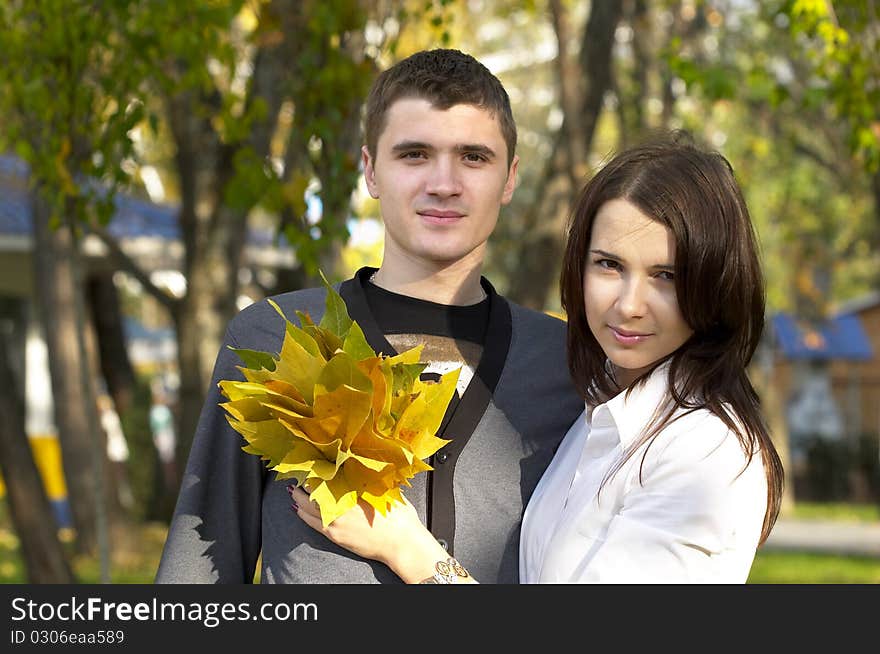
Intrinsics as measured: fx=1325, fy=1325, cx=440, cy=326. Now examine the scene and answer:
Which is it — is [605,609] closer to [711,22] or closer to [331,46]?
[331,46]

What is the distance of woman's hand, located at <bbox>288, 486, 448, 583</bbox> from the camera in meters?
2.84

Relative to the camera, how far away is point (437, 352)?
3.23 metres

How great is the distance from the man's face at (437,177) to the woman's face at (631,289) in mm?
426

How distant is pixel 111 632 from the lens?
2777mm

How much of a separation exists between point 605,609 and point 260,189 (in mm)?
4517

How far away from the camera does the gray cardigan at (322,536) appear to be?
3057mm

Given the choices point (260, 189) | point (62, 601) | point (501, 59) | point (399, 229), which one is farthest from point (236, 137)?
point (501, 59)

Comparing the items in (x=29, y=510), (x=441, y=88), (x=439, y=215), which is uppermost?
(x=441, y=88)

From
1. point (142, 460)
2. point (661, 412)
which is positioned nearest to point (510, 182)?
point (661, 412)

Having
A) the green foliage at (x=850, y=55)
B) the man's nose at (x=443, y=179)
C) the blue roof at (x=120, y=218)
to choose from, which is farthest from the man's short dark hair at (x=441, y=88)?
the blue roof at (x=120, y=218)

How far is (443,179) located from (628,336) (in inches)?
25.5

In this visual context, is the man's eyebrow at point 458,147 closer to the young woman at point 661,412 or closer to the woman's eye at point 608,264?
the young woman at point 661,412

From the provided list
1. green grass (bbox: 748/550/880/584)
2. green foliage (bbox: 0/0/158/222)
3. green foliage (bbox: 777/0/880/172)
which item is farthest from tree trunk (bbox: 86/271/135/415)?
green foliage (bbox: 777/0/880/172)

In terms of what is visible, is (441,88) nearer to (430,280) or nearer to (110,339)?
(430,280)
